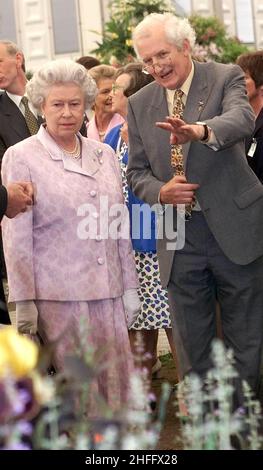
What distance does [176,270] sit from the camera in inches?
175

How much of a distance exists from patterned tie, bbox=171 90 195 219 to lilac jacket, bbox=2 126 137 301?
1.27 feet

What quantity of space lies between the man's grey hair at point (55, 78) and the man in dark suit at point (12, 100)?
171 cm

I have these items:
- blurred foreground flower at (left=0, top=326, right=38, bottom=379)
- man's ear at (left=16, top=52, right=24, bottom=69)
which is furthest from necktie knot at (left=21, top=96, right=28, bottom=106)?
blurred foreground flower at (left=0, top=326, right=38, bottom=379)

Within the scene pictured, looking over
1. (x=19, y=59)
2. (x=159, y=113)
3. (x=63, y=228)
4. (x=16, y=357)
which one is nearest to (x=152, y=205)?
(x=159, y=113)

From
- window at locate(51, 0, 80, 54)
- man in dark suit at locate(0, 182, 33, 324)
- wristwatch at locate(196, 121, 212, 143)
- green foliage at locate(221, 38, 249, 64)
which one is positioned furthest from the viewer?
window at locate(51, 0, 80, 54)

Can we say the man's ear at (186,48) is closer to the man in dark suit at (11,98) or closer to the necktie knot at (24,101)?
the man in dark suit at (11,98)

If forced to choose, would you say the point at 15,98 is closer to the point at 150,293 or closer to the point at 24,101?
the point at 24,101

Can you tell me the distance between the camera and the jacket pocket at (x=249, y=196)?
431 cm

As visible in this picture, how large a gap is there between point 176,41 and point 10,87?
2.42 metres

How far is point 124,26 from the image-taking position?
13.3 m

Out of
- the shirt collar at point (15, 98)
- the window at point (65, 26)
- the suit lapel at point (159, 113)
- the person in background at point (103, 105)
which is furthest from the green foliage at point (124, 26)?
the suit lapel at point (159, 113)

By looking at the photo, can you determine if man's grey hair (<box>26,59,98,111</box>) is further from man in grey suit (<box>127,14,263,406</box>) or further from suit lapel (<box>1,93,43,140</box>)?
suit lapel (<box>1,93,43,140</box>)

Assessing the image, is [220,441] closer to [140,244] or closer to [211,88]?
[211,88]

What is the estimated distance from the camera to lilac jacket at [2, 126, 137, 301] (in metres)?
4.02
